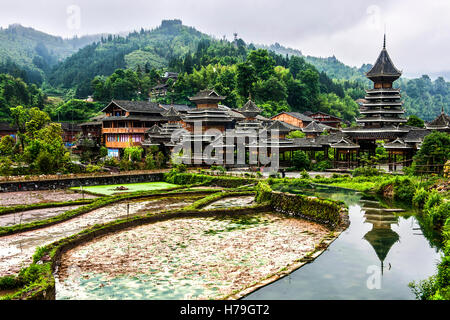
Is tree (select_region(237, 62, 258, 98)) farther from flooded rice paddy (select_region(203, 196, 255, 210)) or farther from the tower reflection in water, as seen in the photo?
the tower reflection in water

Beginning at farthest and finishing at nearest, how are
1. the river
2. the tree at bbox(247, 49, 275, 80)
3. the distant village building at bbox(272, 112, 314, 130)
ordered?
1. the tree at bbox(247, 49, 275, 80)
2. the distant village building at bbox(272, 112, 314, 130)
3. the river

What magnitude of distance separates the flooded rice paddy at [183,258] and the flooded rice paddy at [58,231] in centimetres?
180

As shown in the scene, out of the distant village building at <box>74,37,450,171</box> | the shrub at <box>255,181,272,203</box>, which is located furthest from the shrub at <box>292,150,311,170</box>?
the shrub at <box>255,181,272,203</box>

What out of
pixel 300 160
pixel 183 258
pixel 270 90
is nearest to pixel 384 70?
pixel 300 160

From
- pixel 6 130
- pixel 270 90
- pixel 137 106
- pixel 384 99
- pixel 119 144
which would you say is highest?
pixel 270 90

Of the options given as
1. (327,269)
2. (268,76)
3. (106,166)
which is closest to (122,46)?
(268,76)

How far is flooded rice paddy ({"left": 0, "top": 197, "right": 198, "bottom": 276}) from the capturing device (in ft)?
51.0

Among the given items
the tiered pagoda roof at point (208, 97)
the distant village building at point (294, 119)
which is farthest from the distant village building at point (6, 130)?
the distant village building at point (294, 119)

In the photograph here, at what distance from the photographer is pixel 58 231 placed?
67.1 ft

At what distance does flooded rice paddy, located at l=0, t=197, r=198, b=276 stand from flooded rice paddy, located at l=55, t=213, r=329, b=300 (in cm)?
180

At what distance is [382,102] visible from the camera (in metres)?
46.4

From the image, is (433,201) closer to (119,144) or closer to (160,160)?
(160,160)

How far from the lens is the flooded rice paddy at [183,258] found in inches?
497

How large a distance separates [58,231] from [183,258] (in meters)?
8.22
